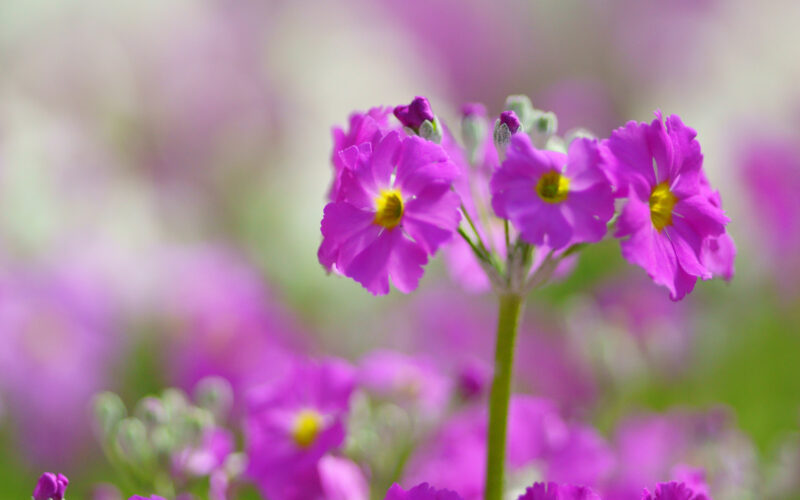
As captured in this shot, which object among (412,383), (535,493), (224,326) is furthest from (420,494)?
(224,326)

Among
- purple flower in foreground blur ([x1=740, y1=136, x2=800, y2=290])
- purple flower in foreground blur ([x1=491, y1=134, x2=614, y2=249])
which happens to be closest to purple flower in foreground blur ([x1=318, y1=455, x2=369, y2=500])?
purple flower in foreground blur ([x1=491, y1=134, x2=614, y2=249])

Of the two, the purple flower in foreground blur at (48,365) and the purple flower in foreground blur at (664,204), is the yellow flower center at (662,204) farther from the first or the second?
the purple flower in foreground blur at (48,365)

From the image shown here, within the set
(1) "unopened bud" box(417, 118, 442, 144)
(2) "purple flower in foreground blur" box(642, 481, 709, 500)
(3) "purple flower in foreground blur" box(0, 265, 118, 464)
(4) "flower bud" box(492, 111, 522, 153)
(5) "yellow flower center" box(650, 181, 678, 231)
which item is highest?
(3) "purple flower in foreground blur" box(0, 265, 118, 464)

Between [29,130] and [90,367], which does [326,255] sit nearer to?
[90,367]

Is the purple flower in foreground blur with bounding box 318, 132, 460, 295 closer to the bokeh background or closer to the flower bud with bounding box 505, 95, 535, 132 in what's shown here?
Answer: the flower bud with bounding box 505, 95, 535, 132

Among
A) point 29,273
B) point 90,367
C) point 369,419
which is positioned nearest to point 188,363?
point 90,367

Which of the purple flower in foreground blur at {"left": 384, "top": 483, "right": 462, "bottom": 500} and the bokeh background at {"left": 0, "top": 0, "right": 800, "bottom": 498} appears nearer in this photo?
the purple flower in foreground blur at {"left": 384, "top": 483, "right": 462, "bottom": 500}

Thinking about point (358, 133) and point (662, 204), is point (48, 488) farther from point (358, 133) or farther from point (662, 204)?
point (662, 204)
